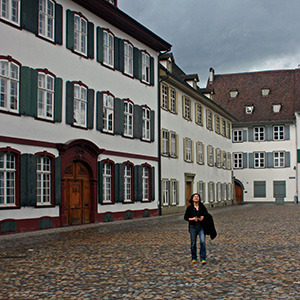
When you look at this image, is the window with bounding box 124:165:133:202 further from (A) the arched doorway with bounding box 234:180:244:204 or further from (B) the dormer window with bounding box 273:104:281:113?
(B) the dormer window with bounding box 273:104:281:113

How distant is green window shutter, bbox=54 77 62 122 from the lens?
2044 cm

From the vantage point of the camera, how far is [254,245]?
13.6 meters

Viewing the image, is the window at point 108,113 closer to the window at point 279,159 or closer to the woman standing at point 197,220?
the woman standing at point 197,220

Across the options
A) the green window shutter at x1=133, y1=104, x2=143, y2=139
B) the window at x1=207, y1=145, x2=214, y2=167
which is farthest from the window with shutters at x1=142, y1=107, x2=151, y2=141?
the window at x1=207, y1=145, x2=214, y2=167

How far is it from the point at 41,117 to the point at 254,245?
972cm

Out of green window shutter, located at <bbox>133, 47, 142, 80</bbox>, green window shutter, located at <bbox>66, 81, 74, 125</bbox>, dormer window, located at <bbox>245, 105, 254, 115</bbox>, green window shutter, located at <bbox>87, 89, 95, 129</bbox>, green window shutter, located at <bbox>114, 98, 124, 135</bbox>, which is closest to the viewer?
green window shutter, located at <bbox>66, 81, 74, 125</bbox>

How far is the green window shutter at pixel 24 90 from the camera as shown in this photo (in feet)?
60.8

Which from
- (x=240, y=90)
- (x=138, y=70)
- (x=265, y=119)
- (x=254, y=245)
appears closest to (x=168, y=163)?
(x=138, y=70)

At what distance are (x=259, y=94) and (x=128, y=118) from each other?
37894mm

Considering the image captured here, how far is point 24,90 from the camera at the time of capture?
733 inches

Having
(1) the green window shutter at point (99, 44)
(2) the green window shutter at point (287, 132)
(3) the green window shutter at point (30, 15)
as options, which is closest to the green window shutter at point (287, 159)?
(2) the green window shutter at point (287, 132)

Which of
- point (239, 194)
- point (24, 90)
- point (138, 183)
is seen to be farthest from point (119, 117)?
point (239, 194)

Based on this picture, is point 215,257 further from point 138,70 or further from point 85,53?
point 138,70

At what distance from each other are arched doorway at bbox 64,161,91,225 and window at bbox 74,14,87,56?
4.83 m
